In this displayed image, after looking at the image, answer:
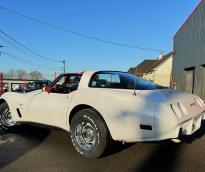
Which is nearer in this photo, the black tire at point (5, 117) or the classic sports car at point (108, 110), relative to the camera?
the classic sports car at point (108, 110)

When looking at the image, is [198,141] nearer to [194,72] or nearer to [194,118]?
[194,118]

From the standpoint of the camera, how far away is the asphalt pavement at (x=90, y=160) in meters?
3.96

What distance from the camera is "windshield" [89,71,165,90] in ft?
15.3

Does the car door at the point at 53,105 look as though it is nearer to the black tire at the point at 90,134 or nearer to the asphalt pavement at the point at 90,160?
the black tire at the point at 90,134

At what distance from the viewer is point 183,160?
434 centimetres

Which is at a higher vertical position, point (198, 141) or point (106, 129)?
point (106, 129)

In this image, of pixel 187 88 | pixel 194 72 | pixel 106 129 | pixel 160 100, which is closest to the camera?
pixel 160 100

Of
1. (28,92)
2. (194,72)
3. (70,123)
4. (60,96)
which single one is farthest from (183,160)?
(194,72)

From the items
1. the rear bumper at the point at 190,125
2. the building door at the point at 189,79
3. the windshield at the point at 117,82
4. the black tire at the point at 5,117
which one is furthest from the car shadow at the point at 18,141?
the building door at the point at 189,79

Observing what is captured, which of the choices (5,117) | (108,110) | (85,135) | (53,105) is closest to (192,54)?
(5,117)

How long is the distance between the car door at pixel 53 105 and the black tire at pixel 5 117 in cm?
93

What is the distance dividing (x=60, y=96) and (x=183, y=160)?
219 centimetres

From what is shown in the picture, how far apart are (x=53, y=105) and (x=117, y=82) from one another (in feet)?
3.76

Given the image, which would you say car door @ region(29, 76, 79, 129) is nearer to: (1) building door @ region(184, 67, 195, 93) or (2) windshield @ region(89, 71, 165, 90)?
(2) windshield @ region(89, 71, 165, 90)
